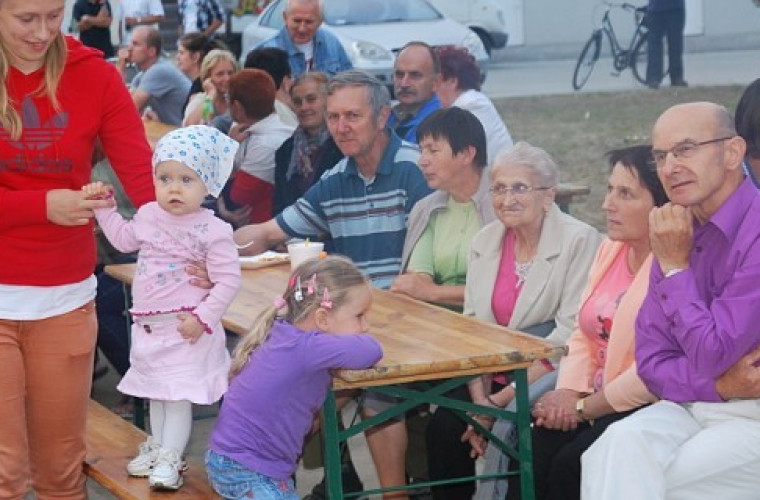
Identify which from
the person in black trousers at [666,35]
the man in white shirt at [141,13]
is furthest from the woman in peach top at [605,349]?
the person in black trousers at [666,35]

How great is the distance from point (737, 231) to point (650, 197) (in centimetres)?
60

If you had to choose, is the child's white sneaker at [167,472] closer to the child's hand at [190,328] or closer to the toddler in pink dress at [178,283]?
the toddler in pink dress at [178,283]

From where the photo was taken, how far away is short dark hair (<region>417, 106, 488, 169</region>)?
18.8ft

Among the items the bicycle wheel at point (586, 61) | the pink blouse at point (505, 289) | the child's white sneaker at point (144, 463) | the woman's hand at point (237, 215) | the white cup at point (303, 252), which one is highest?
the white cup at point (303, 252)

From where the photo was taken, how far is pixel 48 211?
14.2 feet

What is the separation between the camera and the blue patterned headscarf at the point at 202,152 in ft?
15.1

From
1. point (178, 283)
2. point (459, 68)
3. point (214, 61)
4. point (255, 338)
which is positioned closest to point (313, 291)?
point (255, 338)

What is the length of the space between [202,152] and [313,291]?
587 millimetres

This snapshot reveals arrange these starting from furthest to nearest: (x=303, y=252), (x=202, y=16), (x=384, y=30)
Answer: (x=384, y=30) < (x=202, y=16) < (x=303, y=252)

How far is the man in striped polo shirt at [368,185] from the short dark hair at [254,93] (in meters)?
1.81

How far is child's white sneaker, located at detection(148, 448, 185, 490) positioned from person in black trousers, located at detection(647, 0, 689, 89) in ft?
47.1

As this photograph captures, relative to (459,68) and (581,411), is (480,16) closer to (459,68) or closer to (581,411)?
(459,68)

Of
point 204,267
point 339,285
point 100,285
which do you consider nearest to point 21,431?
point 204,267

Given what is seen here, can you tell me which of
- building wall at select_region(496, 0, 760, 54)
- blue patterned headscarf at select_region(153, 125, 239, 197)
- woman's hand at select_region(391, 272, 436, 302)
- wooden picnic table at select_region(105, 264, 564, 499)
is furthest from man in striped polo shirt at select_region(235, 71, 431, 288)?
building wall at select_region(496, 0, 760, 54)
